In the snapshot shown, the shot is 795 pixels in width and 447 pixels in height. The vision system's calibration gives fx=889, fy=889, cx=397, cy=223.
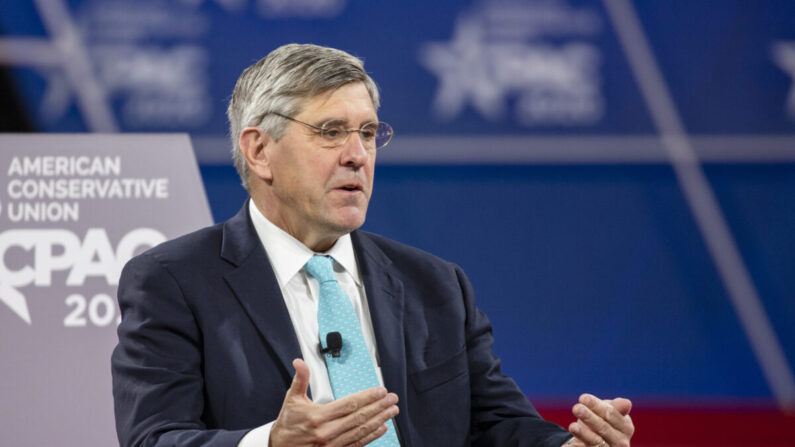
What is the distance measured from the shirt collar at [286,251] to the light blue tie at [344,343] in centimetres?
3

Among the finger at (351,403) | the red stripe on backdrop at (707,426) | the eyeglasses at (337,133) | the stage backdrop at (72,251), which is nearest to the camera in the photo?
the finger at (351,403)

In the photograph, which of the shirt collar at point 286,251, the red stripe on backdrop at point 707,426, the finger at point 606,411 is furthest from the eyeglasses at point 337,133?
the red stripe on backdrop at point 707,426

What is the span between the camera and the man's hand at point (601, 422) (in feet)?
5.08

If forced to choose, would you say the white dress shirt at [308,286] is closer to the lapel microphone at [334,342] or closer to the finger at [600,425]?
the lapel microphone at [334,342]

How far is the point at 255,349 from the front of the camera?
5.53 ft

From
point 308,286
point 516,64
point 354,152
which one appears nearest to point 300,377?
point 308,286

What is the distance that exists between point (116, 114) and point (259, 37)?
0.56 m

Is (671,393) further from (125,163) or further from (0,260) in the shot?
(0,260)

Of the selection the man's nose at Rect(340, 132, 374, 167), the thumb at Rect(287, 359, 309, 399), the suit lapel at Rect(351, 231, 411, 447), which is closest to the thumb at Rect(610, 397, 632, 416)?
the suit lapel at Rect(351, 231, 411, 447)

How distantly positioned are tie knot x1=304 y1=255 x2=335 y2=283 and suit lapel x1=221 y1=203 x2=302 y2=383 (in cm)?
9

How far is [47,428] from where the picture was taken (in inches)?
88.5

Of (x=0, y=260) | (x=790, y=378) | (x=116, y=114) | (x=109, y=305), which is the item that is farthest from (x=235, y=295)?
(x=790, y=378)

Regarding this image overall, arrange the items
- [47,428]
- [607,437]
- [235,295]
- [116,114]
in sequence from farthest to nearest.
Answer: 1. [116,114]
2. [47,428]
3. [235,295]
4. [607,437]

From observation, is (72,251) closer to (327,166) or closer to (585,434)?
(327,166)
